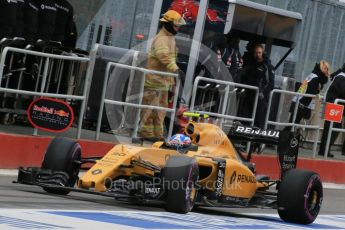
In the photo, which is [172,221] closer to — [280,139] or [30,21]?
[280,139]

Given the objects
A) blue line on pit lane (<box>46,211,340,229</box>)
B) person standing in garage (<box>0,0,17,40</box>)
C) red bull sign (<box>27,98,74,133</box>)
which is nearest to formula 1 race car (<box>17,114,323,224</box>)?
blue line on pit lane (<box>46,211,340,229</box>)

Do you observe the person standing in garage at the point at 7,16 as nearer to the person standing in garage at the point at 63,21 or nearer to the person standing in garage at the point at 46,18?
the person standing in garage at the point at 46,18

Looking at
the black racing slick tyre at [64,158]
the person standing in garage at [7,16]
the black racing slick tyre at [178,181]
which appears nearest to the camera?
the black racing slick tyre at [178,181]

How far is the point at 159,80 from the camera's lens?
17.7 m

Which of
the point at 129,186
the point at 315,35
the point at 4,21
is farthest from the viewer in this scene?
the point at 315,35

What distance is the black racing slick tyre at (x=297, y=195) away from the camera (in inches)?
530

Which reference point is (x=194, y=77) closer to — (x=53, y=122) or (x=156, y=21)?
(x=156, y=21)

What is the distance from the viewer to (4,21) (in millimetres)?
16859

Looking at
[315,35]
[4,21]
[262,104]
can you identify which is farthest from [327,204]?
[315,35]

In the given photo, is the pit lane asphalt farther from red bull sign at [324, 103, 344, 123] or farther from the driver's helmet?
red bull sign at [324, 103, 344, 123]

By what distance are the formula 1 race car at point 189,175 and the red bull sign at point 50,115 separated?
2.43 m

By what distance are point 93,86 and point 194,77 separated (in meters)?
2.11

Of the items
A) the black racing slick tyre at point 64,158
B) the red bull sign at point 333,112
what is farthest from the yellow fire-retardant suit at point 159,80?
the black racing slick tyre at point 64,158

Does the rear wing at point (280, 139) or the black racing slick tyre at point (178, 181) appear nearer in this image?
the black racing slick tyre at point (178, 181)
